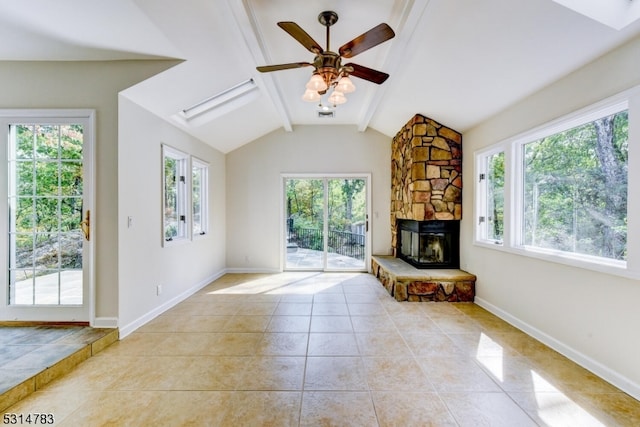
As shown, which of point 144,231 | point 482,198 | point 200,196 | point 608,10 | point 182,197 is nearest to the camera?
point 608,10

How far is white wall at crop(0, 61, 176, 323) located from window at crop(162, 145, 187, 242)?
2.64 feet

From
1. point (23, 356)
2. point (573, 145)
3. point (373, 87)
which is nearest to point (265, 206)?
point (373, 87)

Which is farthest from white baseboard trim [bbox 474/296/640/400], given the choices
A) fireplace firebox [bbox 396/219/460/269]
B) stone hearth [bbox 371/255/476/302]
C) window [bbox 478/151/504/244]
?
fireplace firebox [bbox 396/219/460/269]

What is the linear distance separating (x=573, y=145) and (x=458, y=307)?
2333 millimetres

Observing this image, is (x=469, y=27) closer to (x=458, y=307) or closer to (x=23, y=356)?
(x=458, y=307)

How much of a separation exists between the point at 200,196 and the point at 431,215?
398 centimetres

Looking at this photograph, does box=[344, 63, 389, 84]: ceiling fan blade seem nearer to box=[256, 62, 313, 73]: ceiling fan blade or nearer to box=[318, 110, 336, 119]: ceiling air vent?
box=[256, 62, 313, 73]: ceiling fan blade

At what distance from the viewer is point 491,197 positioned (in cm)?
393

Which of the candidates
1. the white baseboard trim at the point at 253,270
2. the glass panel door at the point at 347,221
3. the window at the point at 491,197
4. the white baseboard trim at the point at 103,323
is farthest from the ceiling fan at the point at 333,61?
the white baseboard trim at the point at 253,270

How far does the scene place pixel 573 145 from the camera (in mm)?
2682

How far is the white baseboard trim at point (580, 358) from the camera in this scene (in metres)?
2.05

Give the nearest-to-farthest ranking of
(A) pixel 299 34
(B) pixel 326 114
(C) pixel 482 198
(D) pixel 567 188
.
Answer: (A) pixel 299 34, (D) pixel 567 188, (C) pixel 482 198, (B) pixel 326 114

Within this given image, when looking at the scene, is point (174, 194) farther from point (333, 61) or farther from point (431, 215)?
point (431, 215)

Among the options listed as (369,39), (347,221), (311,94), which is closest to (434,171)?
(347,221)
